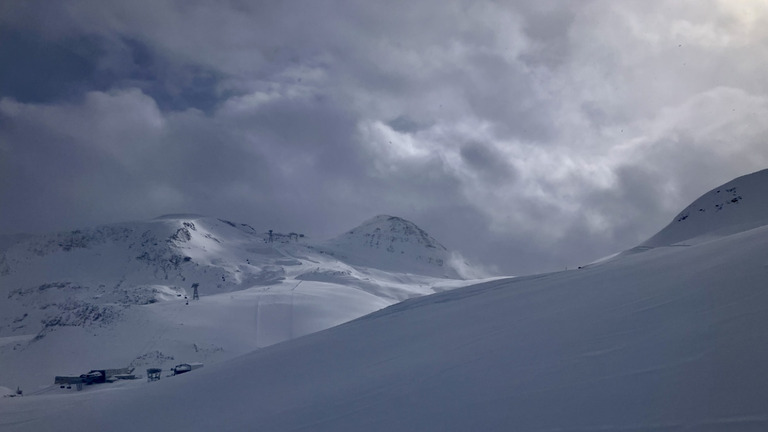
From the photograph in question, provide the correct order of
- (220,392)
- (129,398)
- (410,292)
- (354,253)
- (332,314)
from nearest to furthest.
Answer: (220,392), (129,398), (332,314), (410,292), (354,253)

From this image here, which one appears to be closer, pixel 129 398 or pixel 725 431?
pixel 725 431

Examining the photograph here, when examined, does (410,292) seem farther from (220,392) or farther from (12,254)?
(12,254)

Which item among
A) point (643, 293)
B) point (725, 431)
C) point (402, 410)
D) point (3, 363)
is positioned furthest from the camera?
point (3, 363)

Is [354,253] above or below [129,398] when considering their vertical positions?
above

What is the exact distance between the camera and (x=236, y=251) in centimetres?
16288

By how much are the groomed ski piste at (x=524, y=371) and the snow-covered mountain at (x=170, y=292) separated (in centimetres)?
4463

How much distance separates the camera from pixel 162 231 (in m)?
168

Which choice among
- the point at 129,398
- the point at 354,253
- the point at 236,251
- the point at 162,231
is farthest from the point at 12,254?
the point at 129,398

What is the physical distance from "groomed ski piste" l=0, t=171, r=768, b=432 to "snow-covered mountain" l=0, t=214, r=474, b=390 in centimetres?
4463

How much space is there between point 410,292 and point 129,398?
4025 inches

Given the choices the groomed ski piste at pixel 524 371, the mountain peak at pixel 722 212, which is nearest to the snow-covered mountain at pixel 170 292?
the mountain peak at pixel 722 212

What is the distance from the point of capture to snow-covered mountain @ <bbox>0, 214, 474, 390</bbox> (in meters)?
62.3

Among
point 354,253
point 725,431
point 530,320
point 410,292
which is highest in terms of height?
point 354,253

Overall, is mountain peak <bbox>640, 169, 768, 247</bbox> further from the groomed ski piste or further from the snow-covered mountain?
the groomed ski piste
